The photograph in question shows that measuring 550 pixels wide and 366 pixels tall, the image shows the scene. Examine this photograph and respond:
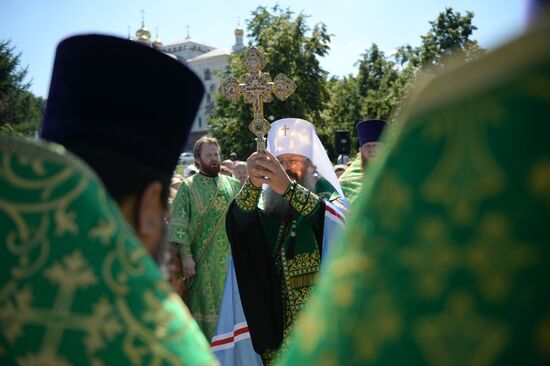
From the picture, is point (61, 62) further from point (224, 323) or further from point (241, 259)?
point (224, 323)

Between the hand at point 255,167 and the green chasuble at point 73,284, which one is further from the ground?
the hand at point 255,167

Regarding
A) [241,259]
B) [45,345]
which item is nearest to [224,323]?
[241,259]

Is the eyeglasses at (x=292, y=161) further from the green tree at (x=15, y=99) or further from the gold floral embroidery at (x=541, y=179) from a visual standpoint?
the green tree at (x=15, y=99)

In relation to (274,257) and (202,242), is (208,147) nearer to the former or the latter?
(202,242)

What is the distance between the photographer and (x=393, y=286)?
85 cm

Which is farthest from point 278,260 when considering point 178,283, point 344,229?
point 344,229

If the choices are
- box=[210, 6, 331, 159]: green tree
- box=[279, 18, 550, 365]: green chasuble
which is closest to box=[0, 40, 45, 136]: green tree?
box=[210, 6, 331, 159]: green tree

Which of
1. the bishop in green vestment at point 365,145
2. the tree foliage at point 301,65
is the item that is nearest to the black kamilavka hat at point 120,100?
the bishop in green vestment at point 365,145

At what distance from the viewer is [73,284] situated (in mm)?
1077

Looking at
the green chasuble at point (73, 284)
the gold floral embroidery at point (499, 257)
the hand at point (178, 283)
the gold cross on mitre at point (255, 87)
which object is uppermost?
the gold cross on mitre at point (255, 87)

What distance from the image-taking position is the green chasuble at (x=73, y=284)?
42.3 inches

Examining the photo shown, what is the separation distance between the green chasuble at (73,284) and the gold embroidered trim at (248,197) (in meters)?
3.04

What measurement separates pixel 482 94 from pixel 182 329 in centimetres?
64

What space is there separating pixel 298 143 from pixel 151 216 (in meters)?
3.58
